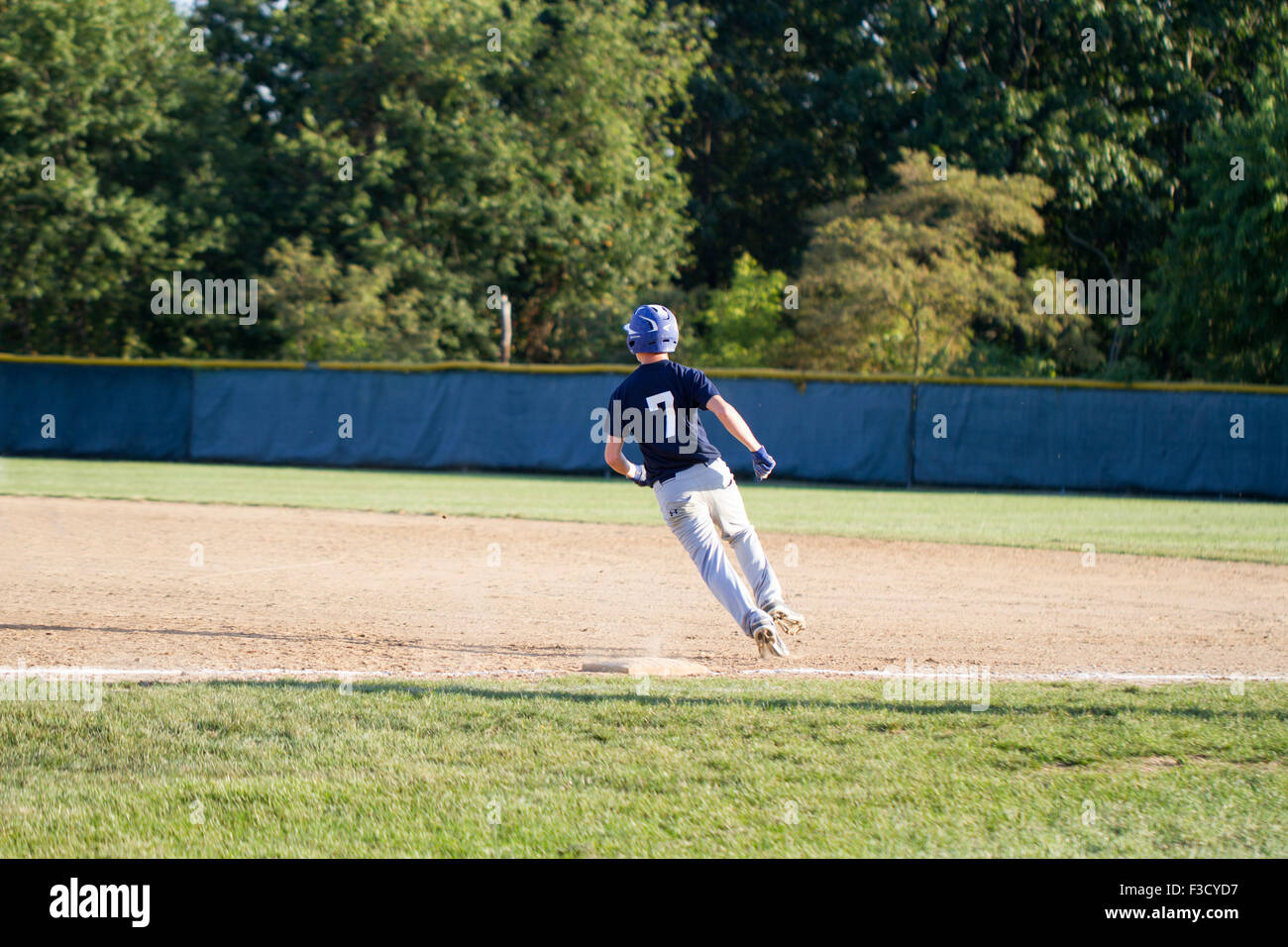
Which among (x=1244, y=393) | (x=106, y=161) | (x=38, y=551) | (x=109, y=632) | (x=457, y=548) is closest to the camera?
(x=109, y=632)

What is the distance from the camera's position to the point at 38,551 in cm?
1166

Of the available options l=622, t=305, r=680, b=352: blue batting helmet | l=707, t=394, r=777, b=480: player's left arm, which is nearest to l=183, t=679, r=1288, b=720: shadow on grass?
l=707, t=394, r=777, b=480: player's left arm

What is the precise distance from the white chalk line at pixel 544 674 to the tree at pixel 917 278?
2540 centimetres

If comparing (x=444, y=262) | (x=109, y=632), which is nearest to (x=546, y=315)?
(x=444, y=262)

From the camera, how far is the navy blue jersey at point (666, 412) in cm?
672

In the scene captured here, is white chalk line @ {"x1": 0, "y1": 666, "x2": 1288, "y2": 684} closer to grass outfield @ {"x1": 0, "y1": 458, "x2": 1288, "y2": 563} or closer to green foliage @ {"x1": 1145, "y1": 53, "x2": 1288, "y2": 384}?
grass outfield @ {"x1": 0, "y1": 458, "x2": 1288, "y2": 563}

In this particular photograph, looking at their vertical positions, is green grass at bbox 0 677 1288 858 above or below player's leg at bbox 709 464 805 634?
below

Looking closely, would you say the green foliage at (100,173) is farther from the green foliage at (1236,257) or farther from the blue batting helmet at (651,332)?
the blue batting helmet at (651,332)

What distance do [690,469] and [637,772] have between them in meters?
2.49

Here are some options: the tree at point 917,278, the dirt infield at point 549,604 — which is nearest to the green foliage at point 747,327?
the tree at point 917,278

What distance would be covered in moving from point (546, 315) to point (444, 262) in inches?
168

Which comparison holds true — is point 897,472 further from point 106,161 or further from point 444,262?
point 106,161

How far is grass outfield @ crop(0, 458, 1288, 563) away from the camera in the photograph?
50.2 ft

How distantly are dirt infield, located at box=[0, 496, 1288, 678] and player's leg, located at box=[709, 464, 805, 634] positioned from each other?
0.28 meters
